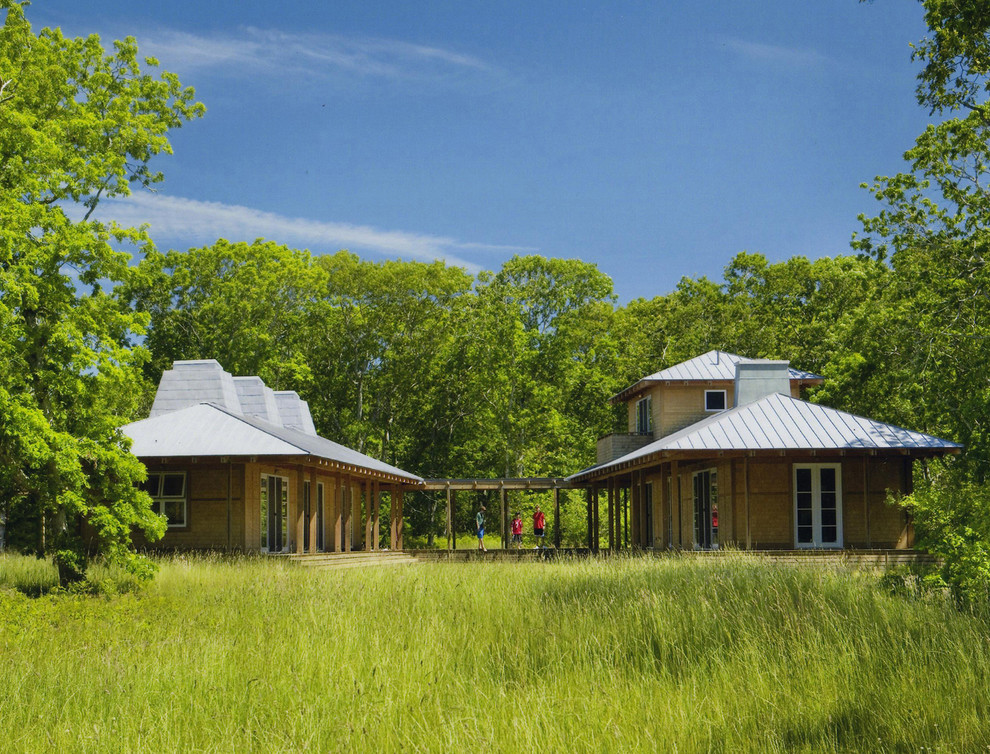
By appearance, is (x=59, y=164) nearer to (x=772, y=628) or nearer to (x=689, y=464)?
(x=772, y=628)

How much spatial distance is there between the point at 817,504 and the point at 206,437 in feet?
50.5

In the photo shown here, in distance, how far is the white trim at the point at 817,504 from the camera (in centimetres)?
2550

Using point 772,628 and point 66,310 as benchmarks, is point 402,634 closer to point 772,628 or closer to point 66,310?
point 772,628

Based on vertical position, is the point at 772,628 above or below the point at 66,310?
below

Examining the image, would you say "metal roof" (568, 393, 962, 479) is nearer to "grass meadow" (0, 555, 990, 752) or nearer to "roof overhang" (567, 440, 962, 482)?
"roof overhang" (567, 440, 962, 482)

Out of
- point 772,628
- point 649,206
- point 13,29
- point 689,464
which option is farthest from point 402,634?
point 649,206

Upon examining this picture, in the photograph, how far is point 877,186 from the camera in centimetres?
2581

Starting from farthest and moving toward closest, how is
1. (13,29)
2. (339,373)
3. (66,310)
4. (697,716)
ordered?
(339,373), (13,29), (66,310), (697,716)

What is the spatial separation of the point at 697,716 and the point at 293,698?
3078 millimetres

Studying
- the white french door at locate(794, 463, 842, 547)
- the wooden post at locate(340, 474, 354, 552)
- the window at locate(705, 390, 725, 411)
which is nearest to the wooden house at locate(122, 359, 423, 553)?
the wooden post at locate(340, 474, 354, 552)

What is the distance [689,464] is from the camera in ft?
94.5

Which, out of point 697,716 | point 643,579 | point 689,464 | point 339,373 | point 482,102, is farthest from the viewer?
point 339,373

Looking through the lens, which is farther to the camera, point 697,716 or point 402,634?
point 402,634

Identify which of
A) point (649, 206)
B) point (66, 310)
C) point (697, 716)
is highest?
point (649, 206)
